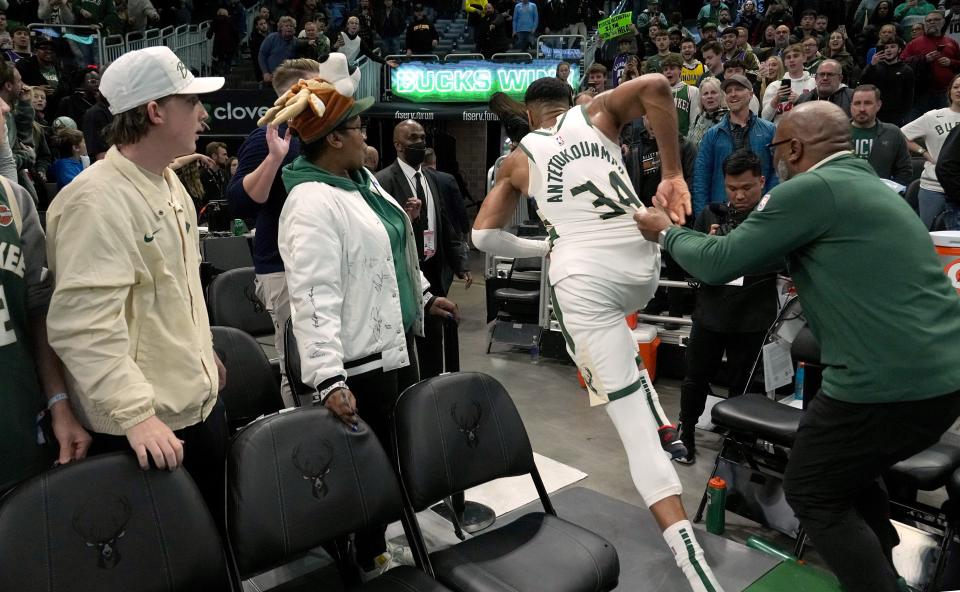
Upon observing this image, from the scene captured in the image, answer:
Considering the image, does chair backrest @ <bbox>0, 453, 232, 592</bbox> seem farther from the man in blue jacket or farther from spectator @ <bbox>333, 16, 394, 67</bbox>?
spectator @ <bbox>333, 16, 394, 67</bbox>

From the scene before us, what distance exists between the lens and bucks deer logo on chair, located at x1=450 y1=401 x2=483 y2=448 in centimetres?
236

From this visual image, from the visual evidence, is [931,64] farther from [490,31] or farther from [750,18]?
[490,31]

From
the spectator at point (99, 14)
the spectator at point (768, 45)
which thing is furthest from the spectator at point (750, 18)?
the spectator at point (99, 14)

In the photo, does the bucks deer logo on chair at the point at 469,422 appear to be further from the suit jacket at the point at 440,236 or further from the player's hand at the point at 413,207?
the suit jacket at the point at 440,236

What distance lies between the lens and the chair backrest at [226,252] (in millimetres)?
5824

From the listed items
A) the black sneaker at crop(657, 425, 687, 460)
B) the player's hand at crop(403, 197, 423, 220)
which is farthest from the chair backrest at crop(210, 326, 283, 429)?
the black sneaker at crop(657, 425, 687, 460)

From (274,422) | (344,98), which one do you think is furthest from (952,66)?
(274,422)

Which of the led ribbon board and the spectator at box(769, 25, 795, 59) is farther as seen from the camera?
the led ribbon board

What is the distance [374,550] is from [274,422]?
34.2 inches

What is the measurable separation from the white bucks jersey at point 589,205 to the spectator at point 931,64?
7.42 m

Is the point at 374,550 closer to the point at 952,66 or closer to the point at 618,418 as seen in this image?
the point at 618,418

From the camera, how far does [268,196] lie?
111 inches

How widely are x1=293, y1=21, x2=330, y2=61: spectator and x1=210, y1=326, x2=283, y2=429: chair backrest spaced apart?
8965mm

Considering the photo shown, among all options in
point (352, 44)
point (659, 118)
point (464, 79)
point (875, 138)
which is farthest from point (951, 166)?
point (352, 44)
